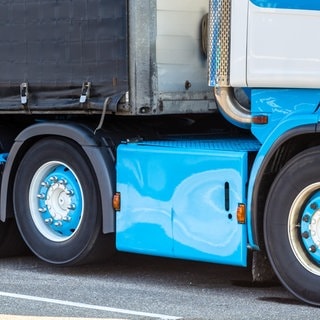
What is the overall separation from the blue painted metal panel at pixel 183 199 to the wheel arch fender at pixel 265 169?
0.31 ft

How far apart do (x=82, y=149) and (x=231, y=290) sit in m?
1.75

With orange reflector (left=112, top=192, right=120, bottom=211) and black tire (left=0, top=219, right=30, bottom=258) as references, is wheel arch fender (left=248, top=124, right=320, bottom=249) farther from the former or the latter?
black tire (left=0, top=219, right=30, bottom=258)

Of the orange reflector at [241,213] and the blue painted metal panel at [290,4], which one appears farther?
the orange reflector at [241,213]

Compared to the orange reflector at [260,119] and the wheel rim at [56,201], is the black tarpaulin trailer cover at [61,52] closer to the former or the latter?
the wheel rim at [56,201]

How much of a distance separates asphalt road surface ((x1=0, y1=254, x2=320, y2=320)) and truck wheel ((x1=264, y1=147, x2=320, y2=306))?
194 millimetres

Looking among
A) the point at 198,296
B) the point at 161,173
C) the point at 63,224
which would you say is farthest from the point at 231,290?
the point at 63,224

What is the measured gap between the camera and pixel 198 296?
356 inches

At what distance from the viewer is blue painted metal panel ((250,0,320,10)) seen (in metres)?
8.21

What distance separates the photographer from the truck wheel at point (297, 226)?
8.38 metres

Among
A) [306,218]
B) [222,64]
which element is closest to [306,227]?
[306,218]

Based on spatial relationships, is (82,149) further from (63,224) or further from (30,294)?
(30,294)

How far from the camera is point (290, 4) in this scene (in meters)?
8.30

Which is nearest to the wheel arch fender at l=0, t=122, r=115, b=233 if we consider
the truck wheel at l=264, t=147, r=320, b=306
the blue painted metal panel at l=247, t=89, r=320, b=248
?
the blue painted metal panel at l=247, t=89, r=320, b=248

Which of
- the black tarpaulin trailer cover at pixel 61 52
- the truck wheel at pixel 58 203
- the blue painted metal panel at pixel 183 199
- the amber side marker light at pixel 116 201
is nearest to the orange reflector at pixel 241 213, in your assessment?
the blue painted metal panel at pixel 183 199
